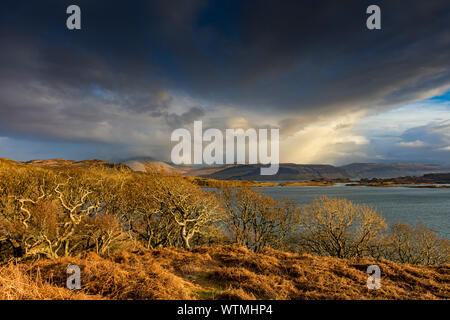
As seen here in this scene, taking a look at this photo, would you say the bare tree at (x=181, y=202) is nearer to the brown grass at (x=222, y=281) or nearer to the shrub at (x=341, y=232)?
the brown grass at (x=222, y=281)

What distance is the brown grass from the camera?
720cm

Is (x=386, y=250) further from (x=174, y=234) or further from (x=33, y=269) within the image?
(x=33, y=269)

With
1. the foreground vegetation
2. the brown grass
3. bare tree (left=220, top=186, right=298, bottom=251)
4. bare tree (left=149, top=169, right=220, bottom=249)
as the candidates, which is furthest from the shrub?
the brown grass

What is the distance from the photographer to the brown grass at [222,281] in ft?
23.6

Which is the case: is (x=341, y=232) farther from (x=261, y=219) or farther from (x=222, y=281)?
(x=222, y=281)

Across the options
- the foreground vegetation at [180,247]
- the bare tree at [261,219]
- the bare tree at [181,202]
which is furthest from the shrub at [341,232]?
the bare tree at [181,202]

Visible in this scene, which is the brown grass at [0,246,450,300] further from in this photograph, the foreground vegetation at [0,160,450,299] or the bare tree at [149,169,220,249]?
the bare tree at [149,169,220,249]

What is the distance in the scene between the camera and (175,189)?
25703 millimetres

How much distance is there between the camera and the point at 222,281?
10.3m

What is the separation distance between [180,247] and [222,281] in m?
19.5
